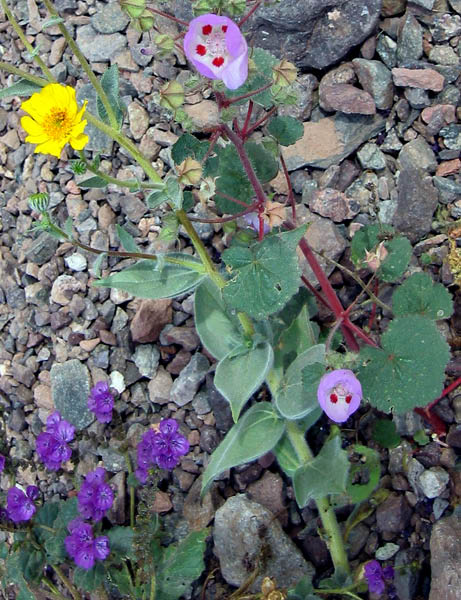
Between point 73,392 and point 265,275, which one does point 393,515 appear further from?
point 73,392

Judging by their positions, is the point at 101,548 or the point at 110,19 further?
the point at 110,19

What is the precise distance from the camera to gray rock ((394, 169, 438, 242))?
102 inches

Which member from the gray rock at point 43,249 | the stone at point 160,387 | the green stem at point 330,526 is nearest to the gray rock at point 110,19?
the gray rock at point 43,249

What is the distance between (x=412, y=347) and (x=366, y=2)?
138cm

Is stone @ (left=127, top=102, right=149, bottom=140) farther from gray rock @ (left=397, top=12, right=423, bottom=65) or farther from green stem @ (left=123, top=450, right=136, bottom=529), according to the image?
green stem @ (left=123, top=450, right=136, bottom=529)

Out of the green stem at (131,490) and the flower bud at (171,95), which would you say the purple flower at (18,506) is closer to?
the green stem at (131,490)

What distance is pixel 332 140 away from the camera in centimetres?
275

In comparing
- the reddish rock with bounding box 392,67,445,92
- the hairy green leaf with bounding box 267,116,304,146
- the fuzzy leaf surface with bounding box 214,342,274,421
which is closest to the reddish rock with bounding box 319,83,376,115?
the reddish rock with bounding box 392,67,445,92

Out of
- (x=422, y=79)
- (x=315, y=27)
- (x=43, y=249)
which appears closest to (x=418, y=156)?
(x=422, y=79)

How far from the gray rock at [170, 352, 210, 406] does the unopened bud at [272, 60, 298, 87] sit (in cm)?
117

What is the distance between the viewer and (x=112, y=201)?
2.89 metres

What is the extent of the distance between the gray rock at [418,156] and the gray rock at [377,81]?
187 millimetres

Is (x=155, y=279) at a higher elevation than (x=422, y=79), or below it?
below

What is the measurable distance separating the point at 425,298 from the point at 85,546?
1.30 meters
